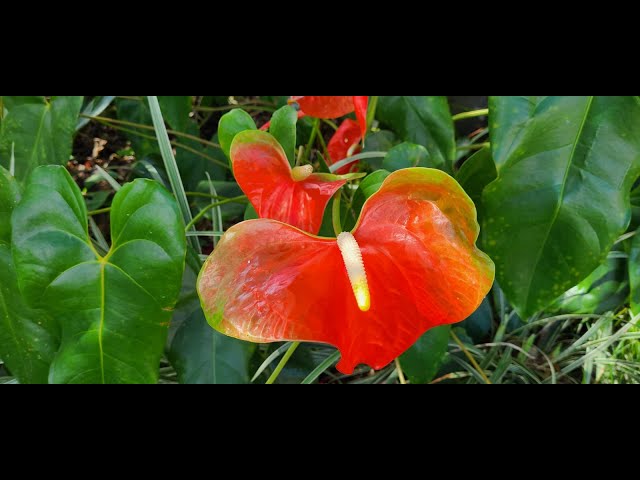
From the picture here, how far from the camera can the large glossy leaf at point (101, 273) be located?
61 cm

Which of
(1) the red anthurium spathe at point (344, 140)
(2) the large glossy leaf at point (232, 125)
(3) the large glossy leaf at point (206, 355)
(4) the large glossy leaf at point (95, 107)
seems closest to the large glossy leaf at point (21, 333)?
(3) the large glossy leaf at point (206, 355)

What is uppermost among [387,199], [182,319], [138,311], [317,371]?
[387,199]

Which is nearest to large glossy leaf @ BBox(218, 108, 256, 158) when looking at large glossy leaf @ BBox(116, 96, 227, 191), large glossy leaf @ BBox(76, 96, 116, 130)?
large glossy leaf @ BBox(76, 96, 116, 130)

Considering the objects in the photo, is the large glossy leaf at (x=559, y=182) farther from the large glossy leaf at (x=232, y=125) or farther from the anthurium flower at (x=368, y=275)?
the large glossy leaf at (x=232, y=125)

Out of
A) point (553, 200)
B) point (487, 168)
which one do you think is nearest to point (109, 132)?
point (487, 168)

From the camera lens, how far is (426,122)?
917 mm

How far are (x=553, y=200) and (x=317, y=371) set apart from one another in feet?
Answer: 1.43

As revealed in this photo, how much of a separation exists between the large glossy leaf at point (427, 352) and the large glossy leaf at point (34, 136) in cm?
57

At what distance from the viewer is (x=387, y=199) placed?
571 millimetres

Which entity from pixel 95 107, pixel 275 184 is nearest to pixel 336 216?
pixel 275 184

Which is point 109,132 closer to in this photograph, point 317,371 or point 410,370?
point 317,371

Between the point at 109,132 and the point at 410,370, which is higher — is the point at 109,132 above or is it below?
above

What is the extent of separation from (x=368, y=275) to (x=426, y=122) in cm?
42

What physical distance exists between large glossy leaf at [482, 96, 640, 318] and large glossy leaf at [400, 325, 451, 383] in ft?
0.52
